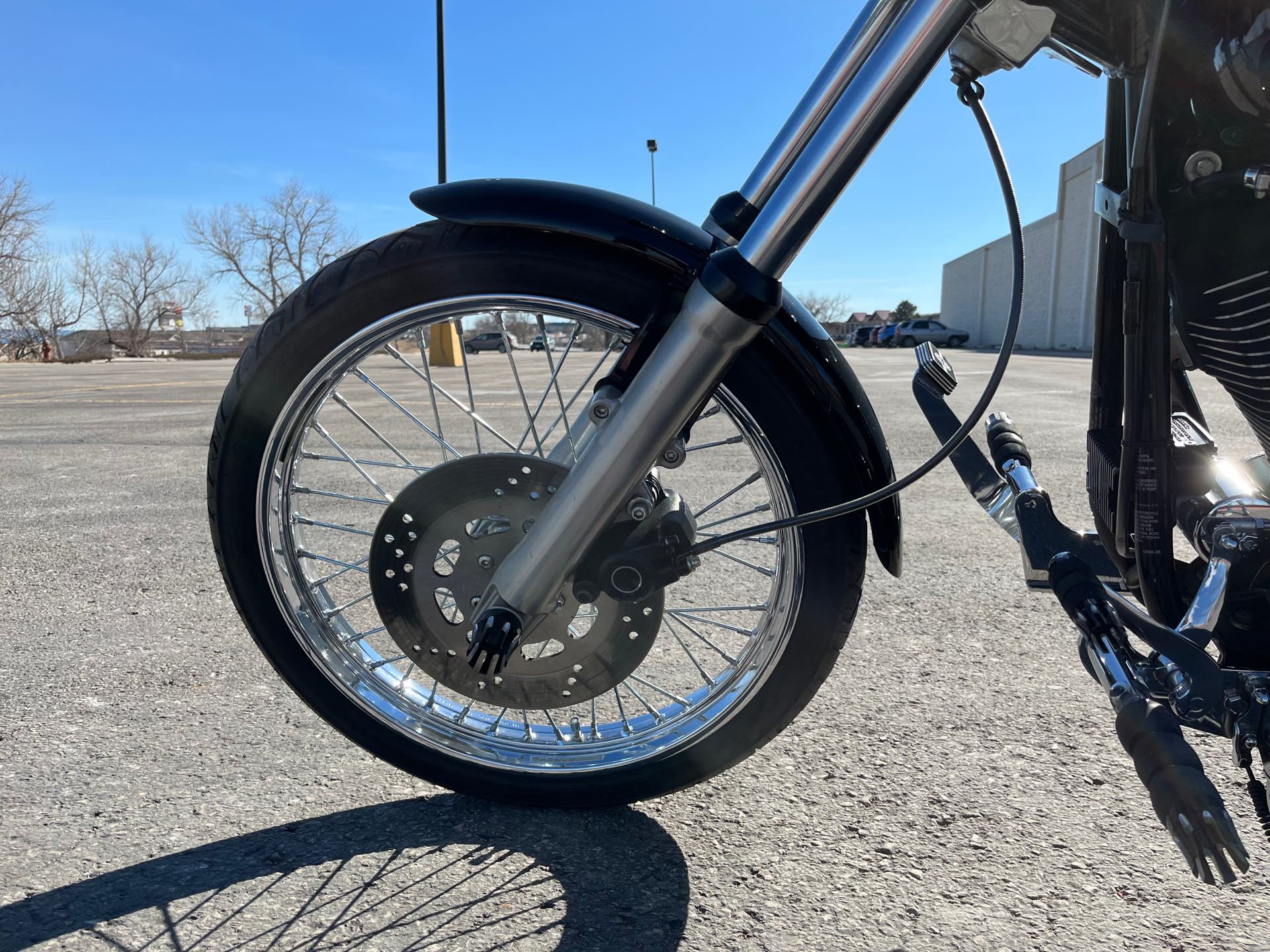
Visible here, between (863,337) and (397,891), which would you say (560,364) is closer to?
(397,891)

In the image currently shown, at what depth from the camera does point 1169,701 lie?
108 centimetres

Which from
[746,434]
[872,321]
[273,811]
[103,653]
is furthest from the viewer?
[872,321]

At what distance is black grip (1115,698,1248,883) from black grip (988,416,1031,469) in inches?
26.5

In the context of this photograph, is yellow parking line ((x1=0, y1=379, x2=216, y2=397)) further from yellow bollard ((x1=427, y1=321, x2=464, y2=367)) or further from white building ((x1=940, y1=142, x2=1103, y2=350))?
white building ((x1=940, y1=142, x2=1103, y2=350))

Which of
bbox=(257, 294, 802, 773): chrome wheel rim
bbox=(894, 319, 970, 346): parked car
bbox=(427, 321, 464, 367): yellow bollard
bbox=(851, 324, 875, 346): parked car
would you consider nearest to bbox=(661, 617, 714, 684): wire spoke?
bbox=(257, 294, 802, 773): chrome wheel rim

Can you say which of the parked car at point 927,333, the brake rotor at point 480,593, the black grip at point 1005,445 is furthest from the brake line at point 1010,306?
the parked car at point 927,333

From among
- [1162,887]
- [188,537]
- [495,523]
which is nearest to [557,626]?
[495,523]

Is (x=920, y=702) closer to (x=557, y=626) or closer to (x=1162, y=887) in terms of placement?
(x=1162, y=887)

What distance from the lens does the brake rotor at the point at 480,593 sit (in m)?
1.38

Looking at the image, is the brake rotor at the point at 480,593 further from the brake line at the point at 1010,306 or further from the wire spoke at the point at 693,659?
the brake line at the point at 1010,306

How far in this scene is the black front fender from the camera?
1267mm

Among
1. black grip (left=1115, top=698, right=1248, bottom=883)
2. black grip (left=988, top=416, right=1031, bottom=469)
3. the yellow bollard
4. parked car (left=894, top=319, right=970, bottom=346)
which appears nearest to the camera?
black grip (left=1115, top=698, right=1248, bottom=883)

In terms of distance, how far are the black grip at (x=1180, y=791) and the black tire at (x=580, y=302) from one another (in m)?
0.42

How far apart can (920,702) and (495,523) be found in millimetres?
1020
